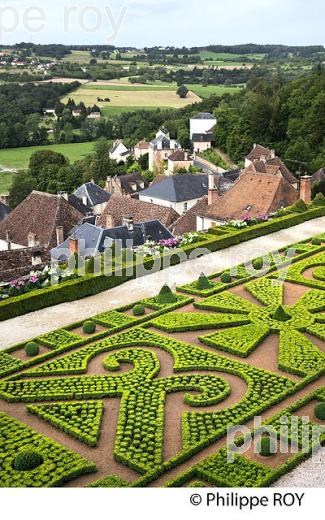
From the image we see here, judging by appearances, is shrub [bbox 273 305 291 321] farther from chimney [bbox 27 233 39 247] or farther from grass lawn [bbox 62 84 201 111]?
grass lawn [bbox 62 84 201 111]

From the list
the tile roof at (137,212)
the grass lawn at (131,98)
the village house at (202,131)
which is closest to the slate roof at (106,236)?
the tile roof at (137,212)

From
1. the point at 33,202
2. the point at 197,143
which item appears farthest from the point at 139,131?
the point at 33,202

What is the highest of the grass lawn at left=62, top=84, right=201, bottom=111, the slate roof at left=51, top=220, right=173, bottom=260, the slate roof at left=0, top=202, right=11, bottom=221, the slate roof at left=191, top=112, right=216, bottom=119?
the grass lawn at left=62, top=84, right=201, bottom=111

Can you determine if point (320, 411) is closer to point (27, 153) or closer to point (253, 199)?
point (253, 199)

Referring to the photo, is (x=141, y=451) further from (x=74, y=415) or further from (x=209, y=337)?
(x=209, y=337)

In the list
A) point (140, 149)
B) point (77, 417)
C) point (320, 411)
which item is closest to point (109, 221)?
point (77, 417)

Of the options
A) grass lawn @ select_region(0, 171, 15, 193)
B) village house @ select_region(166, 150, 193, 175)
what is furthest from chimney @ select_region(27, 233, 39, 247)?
grass lawn @ select_region(0, 171, 15, 193)
